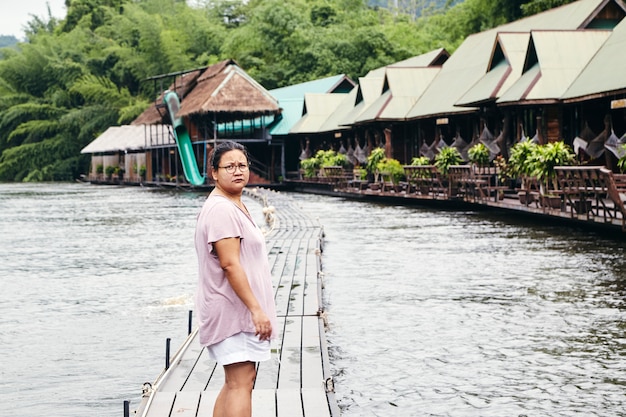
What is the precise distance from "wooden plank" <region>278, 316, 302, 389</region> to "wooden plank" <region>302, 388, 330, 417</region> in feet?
1.00

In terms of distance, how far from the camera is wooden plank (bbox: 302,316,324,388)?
21.4ft

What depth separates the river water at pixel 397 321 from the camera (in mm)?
7012

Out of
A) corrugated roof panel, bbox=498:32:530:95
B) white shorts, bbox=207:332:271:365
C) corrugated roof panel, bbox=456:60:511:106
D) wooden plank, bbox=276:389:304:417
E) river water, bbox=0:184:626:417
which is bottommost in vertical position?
river water, bbox=0:184:626:417

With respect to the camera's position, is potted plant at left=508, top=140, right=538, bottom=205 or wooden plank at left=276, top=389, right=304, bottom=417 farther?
potted plant at left=508, top=140, right=538, bottom=205

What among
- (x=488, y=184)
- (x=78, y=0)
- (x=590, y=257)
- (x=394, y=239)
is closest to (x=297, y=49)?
(x=78, y=0)

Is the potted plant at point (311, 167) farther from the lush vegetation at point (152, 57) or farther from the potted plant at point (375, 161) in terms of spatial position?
the lush vegetation at point (152, 57)

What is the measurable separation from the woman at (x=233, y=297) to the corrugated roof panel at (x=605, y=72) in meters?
16.9

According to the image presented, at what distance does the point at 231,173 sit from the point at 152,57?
2721 inches

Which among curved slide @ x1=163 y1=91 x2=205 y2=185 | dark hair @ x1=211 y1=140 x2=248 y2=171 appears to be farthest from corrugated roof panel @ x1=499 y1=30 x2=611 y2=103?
curved slide @ x1=163 y1=91 x2=205 y2=185

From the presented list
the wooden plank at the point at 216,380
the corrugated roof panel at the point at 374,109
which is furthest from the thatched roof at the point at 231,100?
the wooden plank at the point at 216,380

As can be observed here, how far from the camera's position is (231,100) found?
4934 centimetres

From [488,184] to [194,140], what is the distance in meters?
32.2

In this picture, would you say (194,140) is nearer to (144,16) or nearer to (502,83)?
(144,16)

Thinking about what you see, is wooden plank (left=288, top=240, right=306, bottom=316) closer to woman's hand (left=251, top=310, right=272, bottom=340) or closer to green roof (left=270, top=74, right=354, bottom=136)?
woman's hand (left=251, top=310, right=272, bottom=340)
